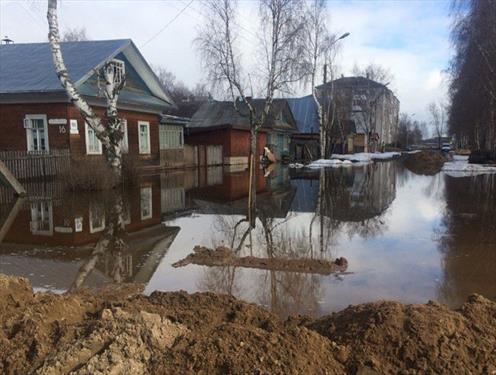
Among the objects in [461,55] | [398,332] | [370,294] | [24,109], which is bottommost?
[370,294]

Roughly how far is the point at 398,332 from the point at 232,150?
104ft

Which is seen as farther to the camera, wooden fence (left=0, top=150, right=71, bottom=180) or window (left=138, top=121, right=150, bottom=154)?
window (left=138, top=121, right=150, bottom=154)

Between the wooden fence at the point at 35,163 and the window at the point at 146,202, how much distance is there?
3213mm

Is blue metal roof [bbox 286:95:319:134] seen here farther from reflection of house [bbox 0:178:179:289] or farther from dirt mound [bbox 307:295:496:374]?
dirt mound [bbox 307:295:496:374]

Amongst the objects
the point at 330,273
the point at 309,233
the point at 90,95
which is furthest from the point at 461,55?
the point at 330,273

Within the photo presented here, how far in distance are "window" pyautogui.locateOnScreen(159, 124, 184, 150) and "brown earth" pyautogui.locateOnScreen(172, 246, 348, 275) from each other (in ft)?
75.6

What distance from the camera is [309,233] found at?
941cm

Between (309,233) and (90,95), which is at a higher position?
(90,95)

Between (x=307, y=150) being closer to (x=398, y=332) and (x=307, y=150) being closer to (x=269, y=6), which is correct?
(x=269, y=6)

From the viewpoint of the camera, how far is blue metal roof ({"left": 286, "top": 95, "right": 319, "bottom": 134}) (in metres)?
59.4

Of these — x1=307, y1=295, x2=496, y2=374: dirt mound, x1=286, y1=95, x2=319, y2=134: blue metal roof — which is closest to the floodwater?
x1=307, y1=295, x2=496, y2=374: dirt mound

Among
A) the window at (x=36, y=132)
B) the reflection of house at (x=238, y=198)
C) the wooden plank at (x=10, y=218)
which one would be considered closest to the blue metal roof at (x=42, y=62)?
the window at (x=36, y=132)

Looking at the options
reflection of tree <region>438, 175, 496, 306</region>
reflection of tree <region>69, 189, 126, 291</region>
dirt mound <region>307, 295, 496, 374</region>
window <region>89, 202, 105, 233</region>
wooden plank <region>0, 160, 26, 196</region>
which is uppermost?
wooden plank <region>0, 160, 26, 196</region>

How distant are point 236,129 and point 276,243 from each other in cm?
2727
